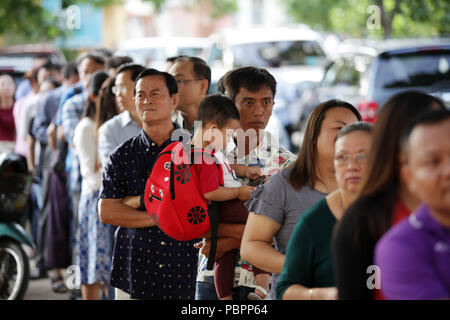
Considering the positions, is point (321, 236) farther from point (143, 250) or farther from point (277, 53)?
point (277, 53)

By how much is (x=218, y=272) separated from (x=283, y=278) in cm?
142

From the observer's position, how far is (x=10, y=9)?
725 inches

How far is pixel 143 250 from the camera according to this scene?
453 centimetres

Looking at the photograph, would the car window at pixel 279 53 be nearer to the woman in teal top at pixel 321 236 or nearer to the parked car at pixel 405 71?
the parked car at pixel 405 71

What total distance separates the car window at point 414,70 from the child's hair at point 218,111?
803cm

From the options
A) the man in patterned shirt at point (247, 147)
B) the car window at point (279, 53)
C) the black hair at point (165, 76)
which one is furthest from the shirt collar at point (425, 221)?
the car window at point (279, 53)

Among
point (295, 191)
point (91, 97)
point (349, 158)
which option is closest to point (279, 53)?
point (91, 97)

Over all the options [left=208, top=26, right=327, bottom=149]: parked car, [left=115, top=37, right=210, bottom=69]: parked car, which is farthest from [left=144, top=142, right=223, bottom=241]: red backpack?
[left=115, top=37, right=210, bottom=69]: parked car

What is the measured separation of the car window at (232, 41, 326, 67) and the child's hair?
14.8 metres

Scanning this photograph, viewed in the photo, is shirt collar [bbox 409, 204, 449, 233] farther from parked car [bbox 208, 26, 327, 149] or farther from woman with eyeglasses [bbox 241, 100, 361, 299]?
parked car [bbox 208, 26, 327, 149]

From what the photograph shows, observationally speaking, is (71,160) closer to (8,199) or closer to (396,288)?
(8,199)

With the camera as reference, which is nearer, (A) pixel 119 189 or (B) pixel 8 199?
(A) pixel 119 189

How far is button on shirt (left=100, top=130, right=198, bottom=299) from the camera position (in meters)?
4.50
